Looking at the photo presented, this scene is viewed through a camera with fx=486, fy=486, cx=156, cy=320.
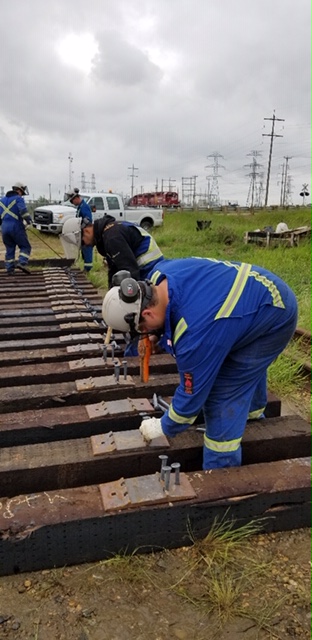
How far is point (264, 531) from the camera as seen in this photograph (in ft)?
7.73

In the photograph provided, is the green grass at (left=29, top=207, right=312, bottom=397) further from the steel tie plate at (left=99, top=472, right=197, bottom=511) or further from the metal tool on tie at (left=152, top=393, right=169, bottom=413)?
the steel tie plate at (left=99, top=472, right=197, bottom=511)

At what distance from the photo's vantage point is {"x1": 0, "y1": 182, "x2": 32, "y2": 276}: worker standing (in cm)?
852

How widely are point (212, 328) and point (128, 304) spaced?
38 cm

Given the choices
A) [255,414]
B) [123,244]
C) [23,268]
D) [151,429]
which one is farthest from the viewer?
[23,268]

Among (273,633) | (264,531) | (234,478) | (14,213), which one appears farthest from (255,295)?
(14,213)

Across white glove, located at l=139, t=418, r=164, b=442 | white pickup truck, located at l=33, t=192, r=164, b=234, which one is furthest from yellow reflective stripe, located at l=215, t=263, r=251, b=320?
white pickup truck, located at l=33, t=192, r=164, b=234

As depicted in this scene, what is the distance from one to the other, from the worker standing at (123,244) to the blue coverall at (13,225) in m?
4.44

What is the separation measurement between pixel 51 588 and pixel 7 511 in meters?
0.36

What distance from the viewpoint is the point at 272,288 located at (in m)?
2.37

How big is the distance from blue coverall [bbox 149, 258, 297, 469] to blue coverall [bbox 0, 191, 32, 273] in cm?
663

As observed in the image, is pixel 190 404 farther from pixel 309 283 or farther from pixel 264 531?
pixel 309 283

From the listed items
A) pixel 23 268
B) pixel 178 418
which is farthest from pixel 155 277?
pixel 23 268

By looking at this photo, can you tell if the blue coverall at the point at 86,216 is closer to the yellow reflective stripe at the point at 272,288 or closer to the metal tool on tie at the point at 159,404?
the metal tool on tie at the point at 159,404

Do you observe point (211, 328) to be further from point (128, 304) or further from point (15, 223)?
point (15, 223)
